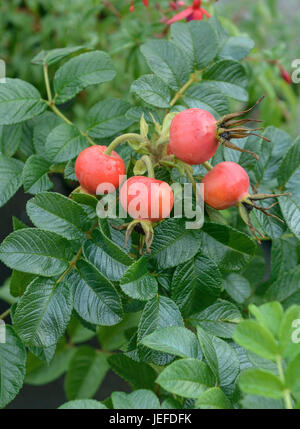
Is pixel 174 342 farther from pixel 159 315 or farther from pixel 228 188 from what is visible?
pixel 228 188

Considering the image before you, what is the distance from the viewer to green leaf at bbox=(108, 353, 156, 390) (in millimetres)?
619

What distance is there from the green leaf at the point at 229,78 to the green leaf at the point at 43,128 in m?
0.21

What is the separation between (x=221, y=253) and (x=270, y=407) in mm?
193

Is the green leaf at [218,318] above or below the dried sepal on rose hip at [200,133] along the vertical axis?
below

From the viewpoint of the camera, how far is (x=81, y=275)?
0.54m

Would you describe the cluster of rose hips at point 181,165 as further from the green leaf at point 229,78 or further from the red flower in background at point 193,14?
the red flower in background at point 193,14

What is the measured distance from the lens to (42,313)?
52cm

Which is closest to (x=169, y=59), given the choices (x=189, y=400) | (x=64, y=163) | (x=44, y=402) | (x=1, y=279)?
(x=64, y=163)

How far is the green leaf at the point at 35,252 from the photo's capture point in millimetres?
516

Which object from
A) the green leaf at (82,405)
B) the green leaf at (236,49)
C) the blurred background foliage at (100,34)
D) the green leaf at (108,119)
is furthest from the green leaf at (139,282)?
the blurred background foliage at (100,34)

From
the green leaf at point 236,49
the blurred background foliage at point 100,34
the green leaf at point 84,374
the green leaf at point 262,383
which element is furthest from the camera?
the blurred background foliage at point 100,34

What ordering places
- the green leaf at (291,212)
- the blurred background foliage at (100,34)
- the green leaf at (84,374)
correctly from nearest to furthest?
the green leaf at (291,212) < the green leaf at (84,374) < the blurred background foliage at (100,34)

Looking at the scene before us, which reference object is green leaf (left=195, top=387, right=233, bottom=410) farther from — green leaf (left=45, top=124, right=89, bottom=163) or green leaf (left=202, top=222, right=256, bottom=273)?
green leaf (left=45, top=124, right=89, bottom=163)

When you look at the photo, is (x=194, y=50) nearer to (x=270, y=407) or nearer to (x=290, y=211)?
(x=290, y=211)
